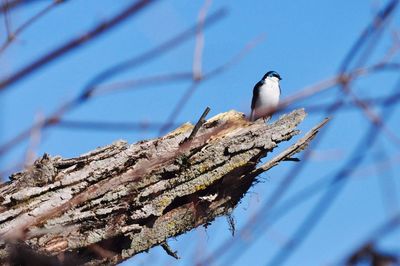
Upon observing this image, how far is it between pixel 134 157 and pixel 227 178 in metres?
0.56

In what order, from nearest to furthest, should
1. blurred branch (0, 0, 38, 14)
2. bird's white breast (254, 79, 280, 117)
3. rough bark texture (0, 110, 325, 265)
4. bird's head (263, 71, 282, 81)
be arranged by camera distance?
blurred branch (0, 0, 38, 14) → rough bark texture (0, 110, 325, 265) → bird's white breast (254, 79, 280, 117) → bird's head (263, 71, 282, 81)

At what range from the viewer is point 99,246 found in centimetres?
395

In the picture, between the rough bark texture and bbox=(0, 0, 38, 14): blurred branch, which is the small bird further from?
bbox=(0, 0, 38, 14): blurred branch

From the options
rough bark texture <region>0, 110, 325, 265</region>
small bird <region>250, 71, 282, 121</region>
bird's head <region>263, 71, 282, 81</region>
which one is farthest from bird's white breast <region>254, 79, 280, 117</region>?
rough bark texture <region>0, 110, 325, 265</region>

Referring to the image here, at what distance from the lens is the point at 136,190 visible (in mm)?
3793

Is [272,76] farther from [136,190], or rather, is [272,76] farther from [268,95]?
[136,190]

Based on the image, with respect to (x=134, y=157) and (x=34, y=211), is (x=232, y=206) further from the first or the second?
(x=34, y=211)

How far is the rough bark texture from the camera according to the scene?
380cm

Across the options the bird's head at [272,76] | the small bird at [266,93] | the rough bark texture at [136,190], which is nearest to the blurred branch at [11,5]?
the rough bark texture at [136,190]

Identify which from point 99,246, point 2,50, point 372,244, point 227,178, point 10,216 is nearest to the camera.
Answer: point 372,244

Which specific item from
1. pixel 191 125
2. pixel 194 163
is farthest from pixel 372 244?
pixel 191 125

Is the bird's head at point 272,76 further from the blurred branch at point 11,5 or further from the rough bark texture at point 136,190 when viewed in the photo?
the blurred branch at point 11,5

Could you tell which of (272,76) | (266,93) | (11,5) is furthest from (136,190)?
(272,76)

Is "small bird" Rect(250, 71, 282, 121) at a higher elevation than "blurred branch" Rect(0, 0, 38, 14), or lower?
higher
